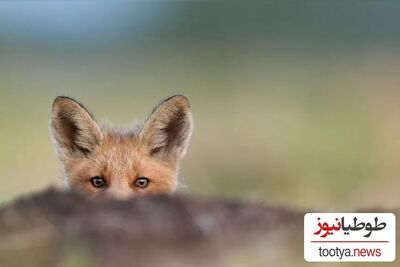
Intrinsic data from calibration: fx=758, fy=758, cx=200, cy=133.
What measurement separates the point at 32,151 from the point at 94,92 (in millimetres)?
326

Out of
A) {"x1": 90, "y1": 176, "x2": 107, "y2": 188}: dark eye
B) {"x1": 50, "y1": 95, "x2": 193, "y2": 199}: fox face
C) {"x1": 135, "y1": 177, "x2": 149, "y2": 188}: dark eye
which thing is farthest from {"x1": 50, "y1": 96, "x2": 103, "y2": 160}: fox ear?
{"x1": 135, "y1": 177, "x2": 149, "y2": 188}: dark eye

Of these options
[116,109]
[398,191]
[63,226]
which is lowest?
[63,226]

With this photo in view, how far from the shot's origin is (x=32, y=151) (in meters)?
2.89

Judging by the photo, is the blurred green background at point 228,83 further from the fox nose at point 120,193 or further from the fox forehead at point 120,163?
the fox nose at point 120,193

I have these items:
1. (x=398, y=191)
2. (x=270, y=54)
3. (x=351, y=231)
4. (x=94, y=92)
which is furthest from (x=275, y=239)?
(x=94, y=92)

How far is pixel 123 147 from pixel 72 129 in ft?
0.68

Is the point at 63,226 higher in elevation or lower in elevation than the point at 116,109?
lower

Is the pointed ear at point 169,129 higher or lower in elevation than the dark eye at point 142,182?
higher

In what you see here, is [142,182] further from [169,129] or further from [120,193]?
[169,129]

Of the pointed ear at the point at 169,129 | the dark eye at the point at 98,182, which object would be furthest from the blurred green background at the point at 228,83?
the dark eye at the point at 98,182

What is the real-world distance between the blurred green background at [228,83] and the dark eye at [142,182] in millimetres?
150

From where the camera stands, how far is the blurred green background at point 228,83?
2.90m

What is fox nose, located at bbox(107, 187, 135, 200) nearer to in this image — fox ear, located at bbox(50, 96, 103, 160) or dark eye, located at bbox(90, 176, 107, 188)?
dark eye, located at bbox(90, 176, 107, 188)

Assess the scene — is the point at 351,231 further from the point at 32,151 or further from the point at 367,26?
the point at 32,151
